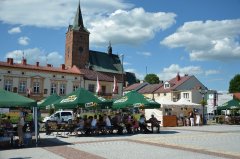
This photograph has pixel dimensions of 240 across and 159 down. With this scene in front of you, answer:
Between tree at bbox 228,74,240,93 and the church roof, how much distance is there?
31202 mm

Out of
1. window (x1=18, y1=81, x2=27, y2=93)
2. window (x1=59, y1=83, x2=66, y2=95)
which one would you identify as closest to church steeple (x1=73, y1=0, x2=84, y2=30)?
window (x1=59, y1=83, x2=66, y2=95)

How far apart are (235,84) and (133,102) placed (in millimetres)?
76080

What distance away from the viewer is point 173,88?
7656 centimetres

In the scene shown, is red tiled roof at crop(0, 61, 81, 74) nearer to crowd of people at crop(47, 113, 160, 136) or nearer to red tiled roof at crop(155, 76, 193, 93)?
red tiled roof at crop(155, 76, 193, 93)

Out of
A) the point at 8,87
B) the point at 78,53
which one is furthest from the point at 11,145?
the point at 78,53

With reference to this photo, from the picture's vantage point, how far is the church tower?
84.9 metres

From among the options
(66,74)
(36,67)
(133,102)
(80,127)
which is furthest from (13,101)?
(66,74)

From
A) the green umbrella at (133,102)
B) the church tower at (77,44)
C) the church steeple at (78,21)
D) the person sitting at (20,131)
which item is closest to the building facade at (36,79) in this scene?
the church tower at (77,44)

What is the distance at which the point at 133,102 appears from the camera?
75.1ft

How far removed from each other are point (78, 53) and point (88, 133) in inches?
2587

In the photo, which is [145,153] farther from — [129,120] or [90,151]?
[129,120]

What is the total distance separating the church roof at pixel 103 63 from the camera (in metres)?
88.5

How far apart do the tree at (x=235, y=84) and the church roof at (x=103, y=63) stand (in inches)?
1228

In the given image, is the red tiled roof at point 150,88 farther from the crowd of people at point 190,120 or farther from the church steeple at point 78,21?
the crowd of people at point 190,120
